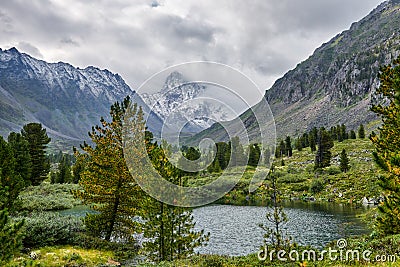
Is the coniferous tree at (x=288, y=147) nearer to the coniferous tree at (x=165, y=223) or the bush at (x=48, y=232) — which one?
the coniferous tree at (x=165, y=223)

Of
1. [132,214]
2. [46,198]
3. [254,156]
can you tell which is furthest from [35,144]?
[254,156]

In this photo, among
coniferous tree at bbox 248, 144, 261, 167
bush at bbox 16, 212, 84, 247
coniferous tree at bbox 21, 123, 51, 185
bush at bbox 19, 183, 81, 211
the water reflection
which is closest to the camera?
bush at bbox 16, 212, 84, 247

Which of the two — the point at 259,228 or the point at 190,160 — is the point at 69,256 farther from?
the point at 259,228

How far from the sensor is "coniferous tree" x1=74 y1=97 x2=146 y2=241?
2292 cm

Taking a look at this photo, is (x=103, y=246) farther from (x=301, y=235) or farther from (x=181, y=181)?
(x=301, y=235)

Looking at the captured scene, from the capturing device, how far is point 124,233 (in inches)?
981

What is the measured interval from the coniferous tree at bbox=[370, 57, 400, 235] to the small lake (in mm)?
9992

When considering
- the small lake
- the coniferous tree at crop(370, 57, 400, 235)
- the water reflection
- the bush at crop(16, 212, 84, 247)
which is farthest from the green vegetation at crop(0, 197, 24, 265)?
the water reflection

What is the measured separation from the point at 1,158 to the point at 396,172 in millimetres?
25229

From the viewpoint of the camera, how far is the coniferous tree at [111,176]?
22.9 metres

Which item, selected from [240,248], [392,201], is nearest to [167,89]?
[392,201]

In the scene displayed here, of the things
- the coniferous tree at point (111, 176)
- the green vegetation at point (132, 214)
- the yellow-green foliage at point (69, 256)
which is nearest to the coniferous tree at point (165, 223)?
the green vegetation at point (132, 214)

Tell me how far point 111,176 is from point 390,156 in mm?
17915

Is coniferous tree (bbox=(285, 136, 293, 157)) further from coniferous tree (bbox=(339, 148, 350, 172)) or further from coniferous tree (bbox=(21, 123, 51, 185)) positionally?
coniferous tree (bbox=(21, 123, 51, 185))
